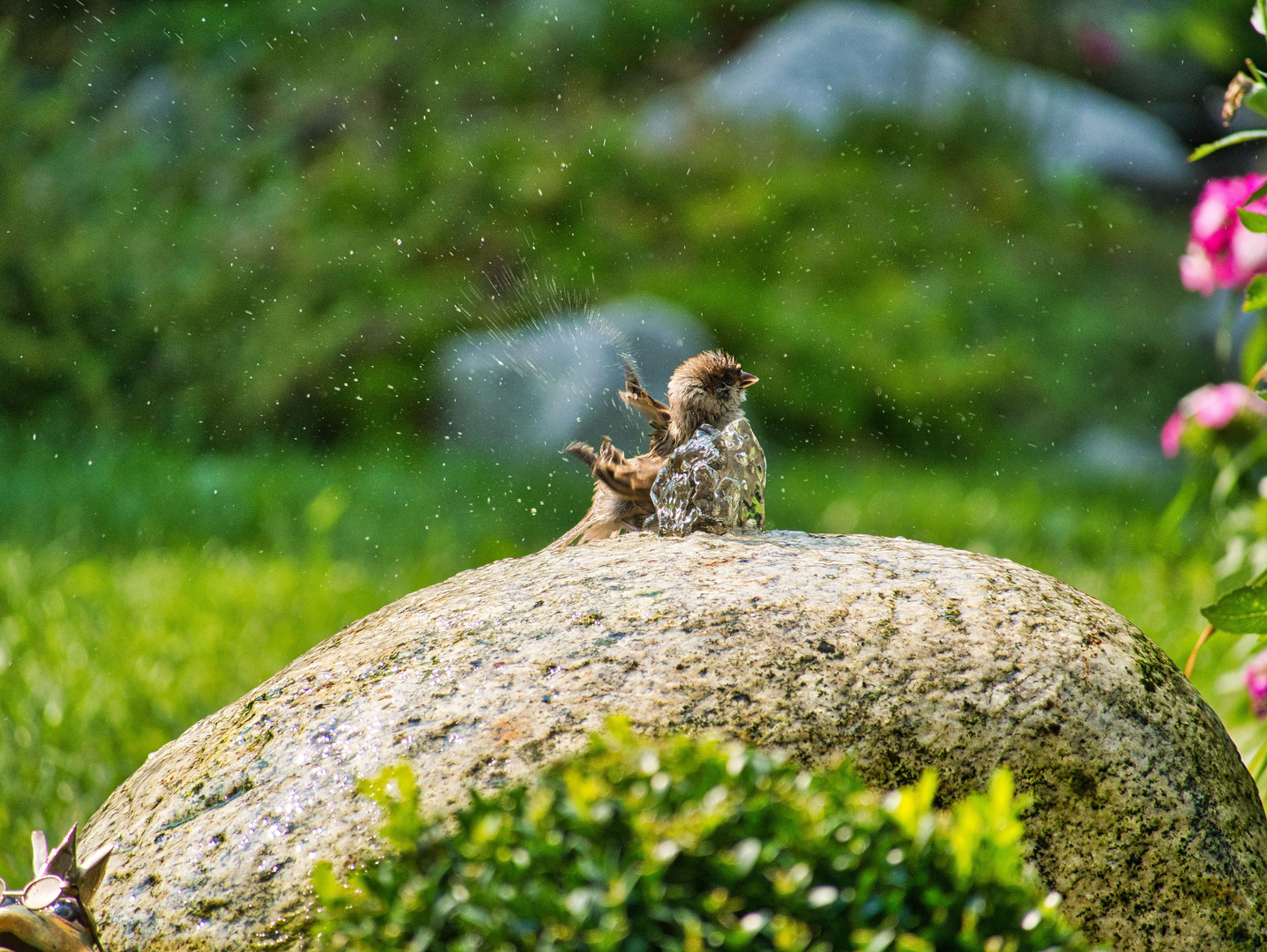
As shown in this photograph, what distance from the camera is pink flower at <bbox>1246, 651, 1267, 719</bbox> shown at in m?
2.98

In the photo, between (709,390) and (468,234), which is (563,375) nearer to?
(468,234)

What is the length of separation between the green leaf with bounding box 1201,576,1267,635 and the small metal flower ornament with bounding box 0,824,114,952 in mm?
2036

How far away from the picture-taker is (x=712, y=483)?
98.3 inches

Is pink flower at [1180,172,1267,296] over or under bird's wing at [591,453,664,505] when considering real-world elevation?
under

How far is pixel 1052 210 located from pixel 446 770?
33.8 ft

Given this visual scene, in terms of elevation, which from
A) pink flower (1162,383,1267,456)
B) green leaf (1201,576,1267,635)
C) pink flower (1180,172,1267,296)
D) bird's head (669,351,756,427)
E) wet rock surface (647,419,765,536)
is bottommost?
pink flower (1162,383,1267,456)

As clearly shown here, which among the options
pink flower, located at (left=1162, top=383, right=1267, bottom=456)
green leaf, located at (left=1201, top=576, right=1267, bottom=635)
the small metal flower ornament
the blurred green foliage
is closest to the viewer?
the small metal flower ornament

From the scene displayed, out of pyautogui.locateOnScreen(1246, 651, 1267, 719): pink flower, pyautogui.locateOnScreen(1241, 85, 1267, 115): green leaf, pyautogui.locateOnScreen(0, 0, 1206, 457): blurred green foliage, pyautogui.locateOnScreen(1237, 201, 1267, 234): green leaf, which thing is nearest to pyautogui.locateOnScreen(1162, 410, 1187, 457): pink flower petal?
pyautogui.locateOnScreen(1246, 651, 1267, 719): pink flower

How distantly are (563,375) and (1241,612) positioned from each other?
5597 mm

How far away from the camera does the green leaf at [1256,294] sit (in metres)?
2.34

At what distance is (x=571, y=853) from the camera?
1.34 metres

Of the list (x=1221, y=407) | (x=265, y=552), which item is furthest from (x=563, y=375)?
(x=1221, y=407)

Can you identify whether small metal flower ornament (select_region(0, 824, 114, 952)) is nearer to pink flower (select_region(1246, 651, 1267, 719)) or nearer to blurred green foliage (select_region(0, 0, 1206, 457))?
pink flower (select_region(1246, 651, 1267, 719))

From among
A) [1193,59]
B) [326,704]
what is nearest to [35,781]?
[326,704]
